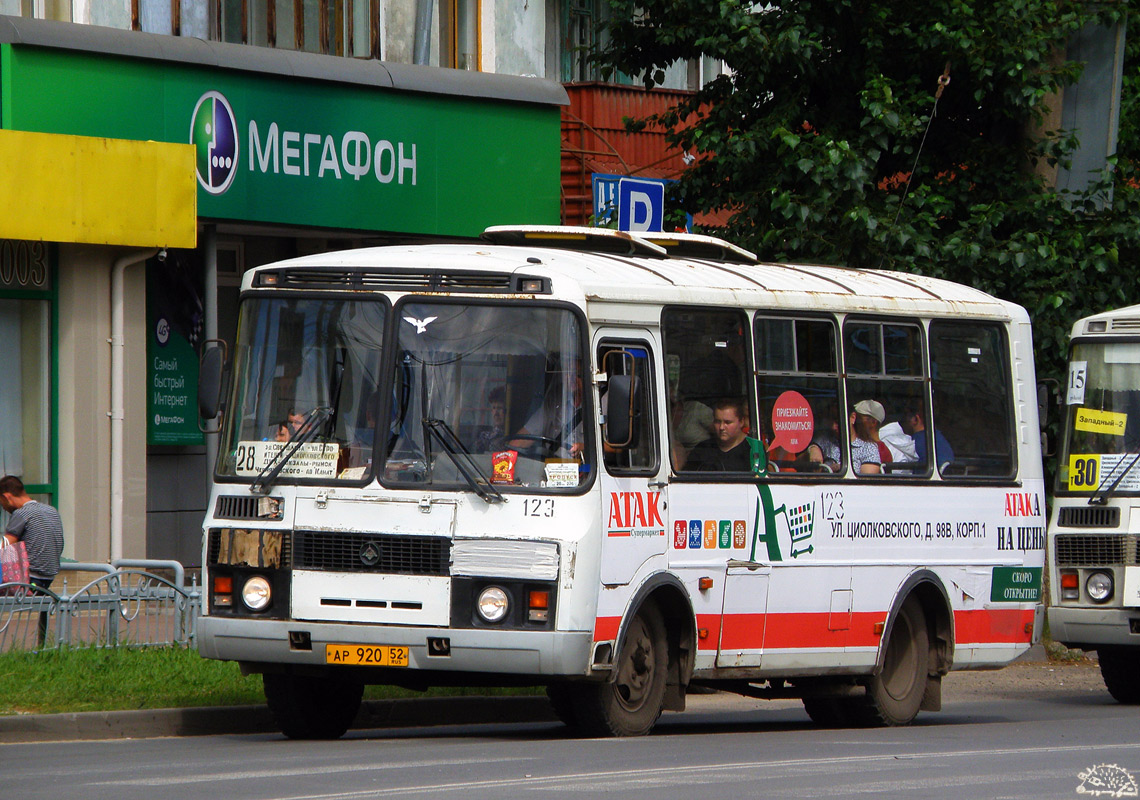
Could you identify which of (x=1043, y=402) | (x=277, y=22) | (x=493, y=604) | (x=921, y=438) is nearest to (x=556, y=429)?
(x=493, y=604)

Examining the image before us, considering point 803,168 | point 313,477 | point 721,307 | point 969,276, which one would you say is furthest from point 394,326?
point 969,276

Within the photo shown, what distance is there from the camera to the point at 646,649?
38.4 feet

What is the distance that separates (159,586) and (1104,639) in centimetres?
685

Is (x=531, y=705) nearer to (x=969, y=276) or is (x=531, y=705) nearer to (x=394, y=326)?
(x=394, y=326)

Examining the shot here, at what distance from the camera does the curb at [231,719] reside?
464 inches

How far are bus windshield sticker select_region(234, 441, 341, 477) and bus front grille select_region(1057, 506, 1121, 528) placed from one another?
6686 millimetres

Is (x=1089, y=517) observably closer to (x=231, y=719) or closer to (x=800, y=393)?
Result: (x=800, y=393)

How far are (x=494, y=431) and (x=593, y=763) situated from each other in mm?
1971

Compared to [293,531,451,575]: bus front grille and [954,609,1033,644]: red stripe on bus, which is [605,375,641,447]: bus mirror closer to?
[293,531,451,575]: bus front grille

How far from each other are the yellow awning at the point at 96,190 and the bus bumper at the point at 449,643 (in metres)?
7.36

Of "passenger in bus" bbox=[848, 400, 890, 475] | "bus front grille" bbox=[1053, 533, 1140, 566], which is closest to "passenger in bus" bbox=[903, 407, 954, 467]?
"passenger in bus" bbox=[848, 400, 890, 475]

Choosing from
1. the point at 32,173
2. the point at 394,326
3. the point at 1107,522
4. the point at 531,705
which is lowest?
the point at 531,705

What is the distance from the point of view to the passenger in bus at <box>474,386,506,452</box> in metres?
11.1

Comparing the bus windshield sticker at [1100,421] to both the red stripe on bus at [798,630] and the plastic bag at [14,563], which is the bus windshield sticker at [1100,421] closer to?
the red stripe on bus at [798,630]
